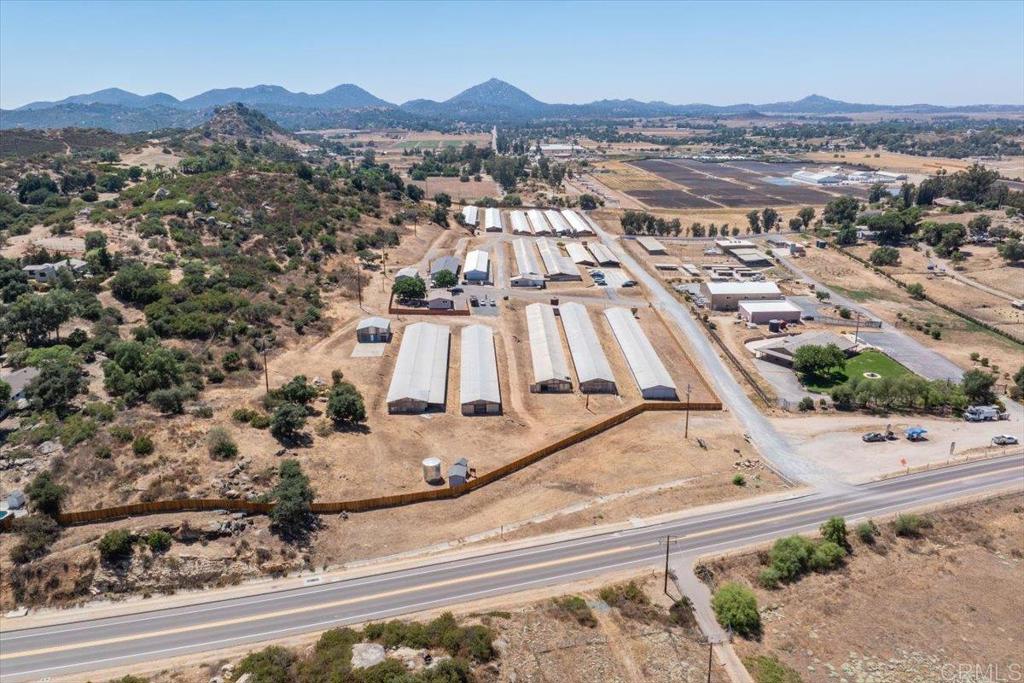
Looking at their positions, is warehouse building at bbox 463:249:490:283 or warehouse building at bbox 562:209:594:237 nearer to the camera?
warehouse building at bbox 463:249:490:283

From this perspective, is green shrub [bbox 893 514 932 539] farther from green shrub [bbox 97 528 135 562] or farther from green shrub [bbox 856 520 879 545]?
green shrub [bbox 97 528 135 562]

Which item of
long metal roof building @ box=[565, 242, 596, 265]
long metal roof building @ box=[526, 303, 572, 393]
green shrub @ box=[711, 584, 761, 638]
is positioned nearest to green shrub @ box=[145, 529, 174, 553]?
green shrub @ box=[711, 584, 761, 638]

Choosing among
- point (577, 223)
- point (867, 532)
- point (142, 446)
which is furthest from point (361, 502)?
point (577, 223)

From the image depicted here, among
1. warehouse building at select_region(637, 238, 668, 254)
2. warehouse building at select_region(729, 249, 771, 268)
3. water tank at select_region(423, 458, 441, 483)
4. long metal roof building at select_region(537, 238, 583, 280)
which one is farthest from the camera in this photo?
warehouse building at select_region(637, 238, 668, 254)

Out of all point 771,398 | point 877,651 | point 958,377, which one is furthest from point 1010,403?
point 877,651

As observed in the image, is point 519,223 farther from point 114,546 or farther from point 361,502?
point 114,546

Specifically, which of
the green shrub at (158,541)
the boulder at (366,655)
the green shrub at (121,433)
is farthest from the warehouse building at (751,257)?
the green shrub at (158,541)
